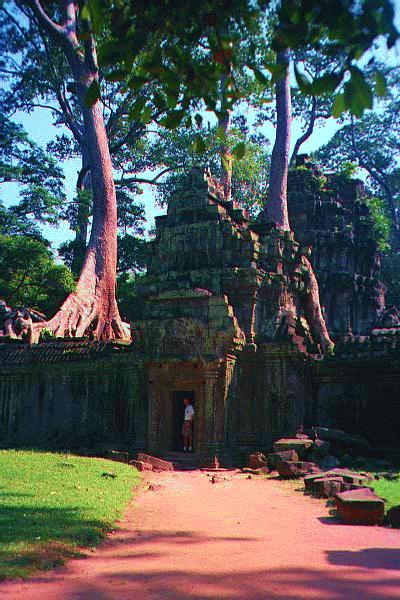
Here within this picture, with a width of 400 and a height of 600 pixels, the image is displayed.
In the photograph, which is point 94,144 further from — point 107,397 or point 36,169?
point 107,397

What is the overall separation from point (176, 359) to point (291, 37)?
38.9ft

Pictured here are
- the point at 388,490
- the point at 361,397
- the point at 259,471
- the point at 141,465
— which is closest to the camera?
the point at 388,490

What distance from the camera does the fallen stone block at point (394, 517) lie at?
7.37 m

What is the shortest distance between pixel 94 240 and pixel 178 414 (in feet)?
31.9

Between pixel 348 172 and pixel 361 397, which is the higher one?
pixel 348 172

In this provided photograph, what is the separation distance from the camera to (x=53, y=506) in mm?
7672

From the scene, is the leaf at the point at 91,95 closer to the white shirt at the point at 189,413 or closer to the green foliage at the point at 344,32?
the green foliage at the point at 344,32

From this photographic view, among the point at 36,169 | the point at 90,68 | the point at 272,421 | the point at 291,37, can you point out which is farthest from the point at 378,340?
the point at 36,169

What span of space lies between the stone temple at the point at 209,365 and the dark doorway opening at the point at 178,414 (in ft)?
0.10

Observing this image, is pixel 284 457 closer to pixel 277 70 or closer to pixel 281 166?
pixel 277 70

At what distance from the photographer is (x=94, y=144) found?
25344 mm

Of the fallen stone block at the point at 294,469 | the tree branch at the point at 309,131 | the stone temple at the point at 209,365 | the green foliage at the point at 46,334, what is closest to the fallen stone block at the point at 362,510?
the fallen stone block at the point at 294,469

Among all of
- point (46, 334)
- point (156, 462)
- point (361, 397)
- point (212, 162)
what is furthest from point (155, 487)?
point (212, 162)

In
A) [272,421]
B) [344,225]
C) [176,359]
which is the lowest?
[272,421]
